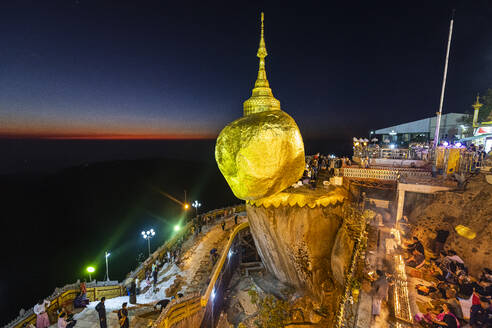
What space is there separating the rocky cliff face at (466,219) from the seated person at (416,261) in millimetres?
1910

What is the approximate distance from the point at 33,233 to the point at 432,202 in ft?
169

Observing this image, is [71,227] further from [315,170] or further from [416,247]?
[416,247]

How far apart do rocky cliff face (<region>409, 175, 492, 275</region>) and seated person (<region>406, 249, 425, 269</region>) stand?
1910 millimetres

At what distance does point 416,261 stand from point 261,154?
799 centimetres

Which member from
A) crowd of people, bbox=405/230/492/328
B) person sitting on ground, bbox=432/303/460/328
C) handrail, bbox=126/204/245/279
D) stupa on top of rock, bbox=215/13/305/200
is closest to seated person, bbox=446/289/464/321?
crowd of people, bbox=405/230/492/328

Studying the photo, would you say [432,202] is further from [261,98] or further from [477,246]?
[261,98]

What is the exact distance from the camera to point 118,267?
25.2 metres

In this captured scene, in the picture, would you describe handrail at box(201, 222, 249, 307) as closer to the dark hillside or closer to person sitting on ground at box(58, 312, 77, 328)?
person sitting on ground at box(58, 312, 77, 328)

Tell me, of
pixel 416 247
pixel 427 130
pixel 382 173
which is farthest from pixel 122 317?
pixel 427 130

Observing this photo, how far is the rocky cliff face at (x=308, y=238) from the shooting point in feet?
37.9

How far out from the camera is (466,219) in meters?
10.2

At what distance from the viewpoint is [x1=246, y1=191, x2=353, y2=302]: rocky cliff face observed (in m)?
11.6

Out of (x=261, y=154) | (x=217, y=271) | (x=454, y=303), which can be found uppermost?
(x=261, y=154)

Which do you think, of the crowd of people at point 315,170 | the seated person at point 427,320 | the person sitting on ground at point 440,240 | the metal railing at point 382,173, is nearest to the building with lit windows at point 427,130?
the crowd of people at point 315,170
